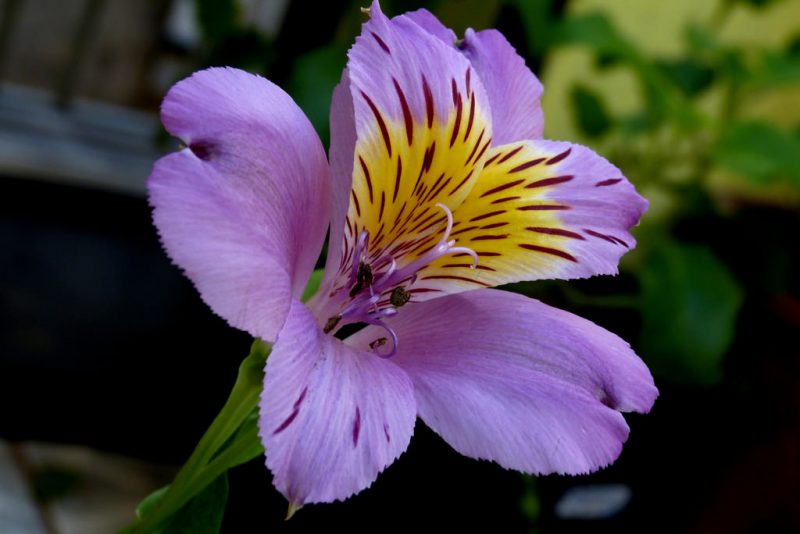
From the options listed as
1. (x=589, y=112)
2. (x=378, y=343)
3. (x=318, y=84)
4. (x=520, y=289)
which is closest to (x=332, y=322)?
(x=378, y=343)

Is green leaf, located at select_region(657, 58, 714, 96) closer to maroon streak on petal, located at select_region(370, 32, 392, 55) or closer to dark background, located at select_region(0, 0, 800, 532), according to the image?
dark background, located at select_region(0, 0, 800, 532)

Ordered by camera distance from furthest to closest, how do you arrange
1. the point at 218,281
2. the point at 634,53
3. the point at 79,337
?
the point at 79,337
the point at 634,53
the point at 218,281

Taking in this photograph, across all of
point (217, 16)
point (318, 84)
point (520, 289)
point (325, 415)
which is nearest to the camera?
point (325, 415)

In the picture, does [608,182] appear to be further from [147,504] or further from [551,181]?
[147,504]

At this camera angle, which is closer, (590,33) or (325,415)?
(325,415)

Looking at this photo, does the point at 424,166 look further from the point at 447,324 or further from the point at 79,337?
the point at 79,337

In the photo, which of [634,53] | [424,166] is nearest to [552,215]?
[424,166]

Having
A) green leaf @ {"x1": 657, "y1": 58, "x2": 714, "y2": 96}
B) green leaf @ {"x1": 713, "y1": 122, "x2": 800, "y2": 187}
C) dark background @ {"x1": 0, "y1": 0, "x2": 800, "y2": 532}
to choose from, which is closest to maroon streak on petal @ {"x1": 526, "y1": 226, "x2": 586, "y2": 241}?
dark background @ {"x1": 0, "y1": 0, "x2": 800, "y2": 532}
